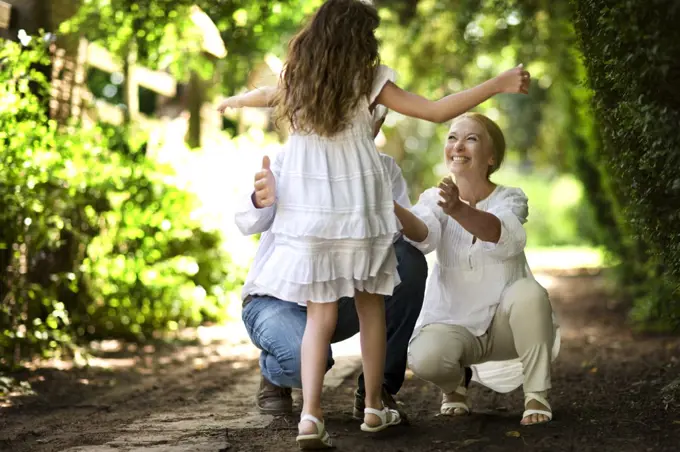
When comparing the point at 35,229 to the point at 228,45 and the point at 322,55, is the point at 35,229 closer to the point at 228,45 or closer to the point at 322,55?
the point at 228,45

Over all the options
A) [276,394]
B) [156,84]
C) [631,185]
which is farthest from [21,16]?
[156,84]

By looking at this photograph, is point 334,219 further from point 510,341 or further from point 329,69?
point 510,341

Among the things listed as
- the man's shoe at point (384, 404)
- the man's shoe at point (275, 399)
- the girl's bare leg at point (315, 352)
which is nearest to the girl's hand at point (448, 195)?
the girl's bare leg at point (315, 352)

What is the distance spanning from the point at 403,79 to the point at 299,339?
26.5 ft

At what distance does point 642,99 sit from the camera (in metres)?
3.34

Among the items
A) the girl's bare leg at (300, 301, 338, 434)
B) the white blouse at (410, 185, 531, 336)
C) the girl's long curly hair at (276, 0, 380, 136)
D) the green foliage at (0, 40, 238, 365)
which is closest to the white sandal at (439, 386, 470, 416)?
the white blouse at (410, 185, 531, 336)

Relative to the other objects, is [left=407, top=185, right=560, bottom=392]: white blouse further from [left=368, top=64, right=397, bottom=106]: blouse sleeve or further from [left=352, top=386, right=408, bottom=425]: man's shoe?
[left=368, top=64, right=397, bottom=106]: blouse sleeve

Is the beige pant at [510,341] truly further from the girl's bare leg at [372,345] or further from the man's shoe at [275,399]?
the man's shoe at [275,399]

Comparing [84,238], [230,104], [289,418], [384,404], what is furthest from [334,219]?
[84,238]

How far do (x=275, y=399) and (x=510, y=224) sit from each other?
1.29 meters

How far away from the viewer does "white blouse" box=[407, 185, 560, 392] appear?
12.9 ft

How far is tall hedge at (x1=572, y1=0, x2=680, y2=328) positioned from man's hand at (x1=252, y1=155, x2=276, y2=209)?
131cm

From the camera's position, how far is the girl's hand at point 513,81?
343 centimetres

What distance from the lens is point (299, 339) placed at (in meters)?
3.88
